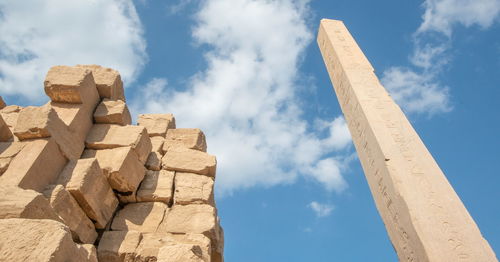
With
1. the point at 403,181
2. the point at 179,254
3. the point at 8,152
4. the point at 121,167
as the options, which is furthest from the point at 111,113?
the point at 403,181

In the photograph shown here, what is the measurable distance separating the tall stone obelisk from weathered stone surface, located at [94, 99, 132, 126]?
2883 millimetres

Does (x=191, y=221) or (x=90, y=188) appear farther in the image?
(x=191, y=221)

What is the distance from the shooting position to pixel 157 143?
17.5 feet

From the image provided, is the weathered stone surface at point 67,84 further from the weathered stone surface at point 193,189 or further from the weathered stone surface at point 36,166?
the weathered stone surface at point 193,189

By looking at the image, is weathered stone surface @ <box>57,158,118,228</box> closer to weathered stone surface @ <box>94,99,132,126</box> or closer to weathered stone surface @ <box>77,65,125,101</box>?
weathered stone surface @ <box>94,99,132,126</box>

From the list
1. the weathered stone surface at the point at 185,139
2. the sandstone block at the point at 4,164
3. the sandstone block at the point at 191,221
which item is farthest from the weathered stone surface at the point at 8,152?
the weathered stone surface at the point at 185,139

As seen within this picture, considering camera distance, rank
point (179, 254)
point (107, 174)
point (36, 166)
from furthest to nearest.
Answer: point (107, 174) → point (36, 166) → point (179, 254)

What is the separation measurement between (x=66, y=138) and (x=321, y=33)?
4.57 metres

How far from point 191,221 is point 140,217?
56cm

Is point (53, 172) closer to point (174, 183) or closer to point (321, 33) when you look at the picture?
point (174, 183)

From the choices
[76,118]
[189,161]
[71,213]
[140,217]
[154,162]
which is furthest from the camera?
[189,161]

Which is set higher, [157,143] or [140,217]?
[157,143]

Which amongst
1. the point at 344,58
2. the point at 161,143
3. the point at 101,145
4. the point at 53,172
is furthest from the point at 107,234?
the point at 344,58

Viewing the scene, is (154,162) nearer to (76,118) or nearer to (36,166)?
(76,118)
